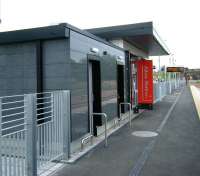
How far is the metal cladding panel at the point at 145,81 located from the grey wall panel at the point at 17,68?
338 inches

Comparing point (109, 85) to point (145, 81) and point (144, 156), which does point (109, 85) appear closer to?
point (144, 156)

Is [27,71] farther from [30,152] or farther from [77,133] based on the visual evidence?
[30,152]

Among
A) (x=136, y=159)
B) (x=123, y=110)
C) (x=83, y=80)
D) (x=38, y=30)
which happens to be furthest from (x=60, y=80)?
(x=123, y=110)

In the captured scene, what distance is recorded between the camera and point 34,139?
14.0 ft

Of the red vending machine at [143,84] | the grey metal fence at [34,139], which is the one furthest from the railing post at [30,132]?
the red vending machine at [143,84]

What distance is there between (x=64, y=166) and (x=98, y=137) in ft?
8.48

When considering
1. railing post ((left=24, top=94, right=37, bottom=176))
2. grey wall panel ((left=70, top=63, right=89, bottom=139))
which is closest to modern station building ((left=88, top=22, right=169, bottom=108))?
grey wall panel ((left=70, top=63, right=89, bottom=139))

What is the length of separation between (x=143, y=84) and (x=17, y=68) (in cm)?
883

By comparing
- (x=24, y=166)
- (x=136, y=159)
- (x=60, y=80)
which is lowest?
(x=136, y=159)

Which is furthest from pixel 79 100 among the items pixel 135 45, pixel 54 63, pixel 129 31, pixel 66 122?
pixel 135 45

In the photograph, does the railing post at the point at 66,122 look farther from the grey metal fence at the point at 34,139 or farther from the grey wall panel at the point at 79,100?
the grey wall panel at the point at 79,100

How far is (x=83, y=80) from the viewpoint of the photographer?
6.65 m

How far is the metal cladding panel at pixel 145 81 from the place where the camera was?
13.8m

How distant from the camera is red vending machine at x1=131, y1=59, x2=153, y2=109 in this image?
13.8 meters
